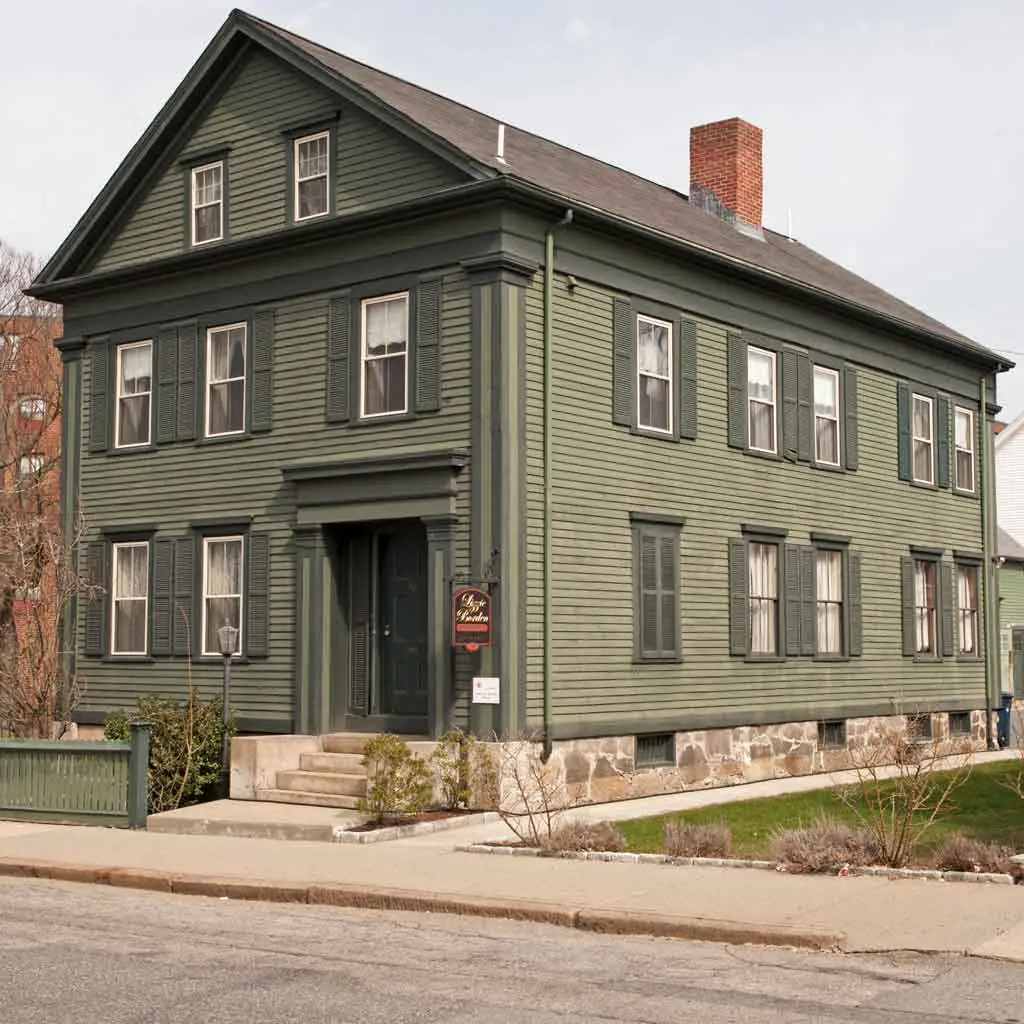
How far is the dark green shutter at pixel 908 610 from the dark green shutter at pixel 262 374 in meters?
11.0

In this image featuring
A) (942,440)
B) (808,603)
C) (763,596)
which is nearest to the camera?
(763,596)

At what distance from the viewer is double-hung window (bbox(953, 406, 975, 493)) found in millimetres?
28062

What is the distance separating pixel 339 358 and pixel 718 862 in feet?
30.7

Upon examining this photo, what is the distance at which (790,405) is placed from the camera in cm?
2345

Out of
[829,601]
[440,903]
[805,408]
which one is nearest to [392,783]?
[440,903]

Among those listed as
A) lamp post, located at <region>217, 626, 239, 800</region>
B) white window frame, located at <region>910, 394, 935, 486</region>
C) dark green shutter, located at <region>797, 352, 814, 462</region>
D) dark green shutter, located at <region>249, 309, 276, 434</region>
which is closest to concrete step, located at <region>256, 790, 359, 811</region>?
lamp post, located at <region>217, 626, 239, 800</region>

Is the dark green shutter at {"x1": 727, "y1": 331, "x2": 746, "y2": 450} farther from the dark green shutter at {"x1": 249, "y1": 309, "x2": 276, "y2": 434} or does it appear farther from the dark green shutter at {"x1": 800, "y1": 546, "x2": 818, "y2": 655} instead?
the dark green shutter at {"x1": 249, "y1": 309, "x2": 276, "y2": 434}

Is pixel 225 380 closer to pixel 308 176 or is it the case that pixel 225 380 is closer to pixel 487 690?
pixel 308 176

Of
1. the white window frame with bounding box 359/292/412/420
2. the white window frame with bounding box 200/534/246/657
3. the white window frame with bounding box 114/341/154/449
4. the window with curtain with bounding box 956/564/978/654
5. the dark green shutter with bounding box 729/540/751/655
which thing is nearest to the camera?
the white window frame with bounding box 359/292/412/420

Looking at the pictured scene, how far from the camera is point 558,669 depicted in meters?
18.8

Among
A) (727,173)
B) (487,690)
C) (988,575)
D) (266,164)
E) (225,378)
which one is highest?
(727,173)

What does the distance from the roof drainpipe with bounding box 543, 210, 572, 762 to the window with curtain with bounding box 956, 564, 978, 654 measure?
11.7m

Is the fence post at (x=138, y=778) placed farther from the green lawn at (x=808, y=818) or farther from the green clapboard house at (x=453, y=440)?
the green lawn at (x=808, y=818)

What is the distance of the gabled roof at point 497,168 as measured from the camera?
19594 millimetres
